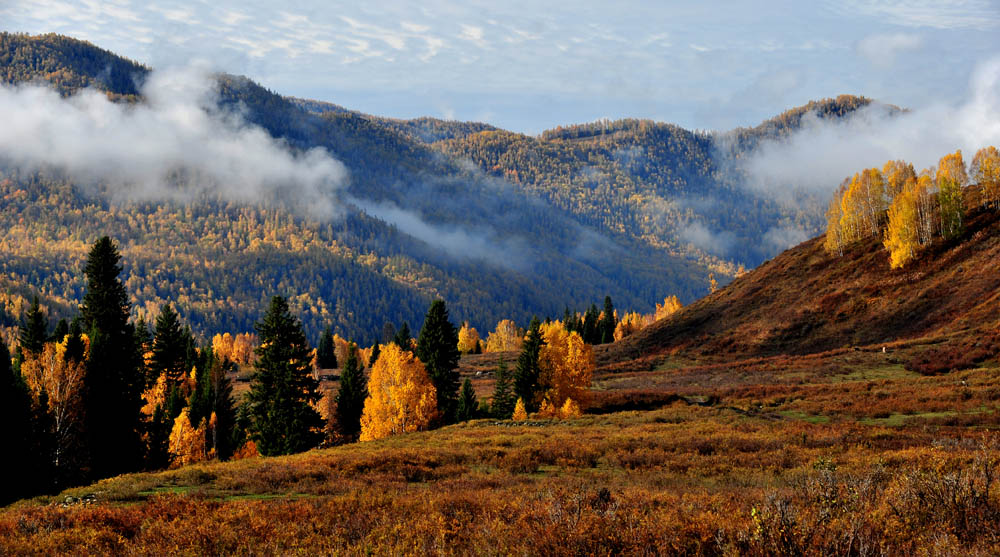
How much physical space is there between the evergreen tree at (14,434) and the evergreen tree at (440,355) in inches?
1359

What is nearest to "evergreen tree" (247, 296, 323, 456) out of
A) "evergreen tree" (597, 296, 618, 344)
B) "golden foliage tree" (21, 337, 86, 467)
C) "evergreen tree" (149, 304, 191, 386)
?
"golden foliage tree" (21, 337, 86, 467)

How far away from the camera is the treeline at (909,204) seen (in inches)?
3551

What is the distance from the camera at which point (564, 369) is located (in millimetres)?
57688

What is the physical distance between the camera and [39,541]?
11117mm

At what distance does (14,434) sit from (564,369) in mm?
42169

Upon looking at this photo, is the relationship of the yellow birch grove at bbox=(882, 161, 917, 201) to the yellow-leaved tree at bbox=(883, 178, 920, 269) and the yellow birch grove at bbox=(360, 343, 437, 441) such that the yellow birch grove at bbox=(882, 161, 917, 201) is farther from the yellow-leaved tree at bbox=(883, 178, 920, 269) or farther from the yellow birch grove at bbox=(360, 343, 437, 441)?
the yellow birch grove at bbox=(360, 343, 437, 441)

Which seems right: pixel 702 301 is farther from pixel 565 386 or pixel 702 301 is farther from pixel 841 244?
pixel 565 386

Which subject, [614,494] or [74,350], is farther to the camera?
[74,350]

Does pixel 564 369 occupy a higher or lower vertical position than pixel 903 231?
lower

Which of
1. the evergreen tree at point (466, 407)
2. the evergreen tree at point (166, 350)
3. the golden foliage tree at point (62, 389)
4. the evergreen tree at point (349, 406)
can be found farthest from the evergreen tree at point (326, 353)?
the golden foliage tree at point (62, 389)

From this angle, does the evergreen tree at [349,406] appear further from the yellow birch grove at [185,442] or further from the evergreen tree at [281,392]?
the evergreen tree at [281,392]

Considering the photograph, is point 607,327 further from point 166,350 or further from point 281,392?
point 281,392

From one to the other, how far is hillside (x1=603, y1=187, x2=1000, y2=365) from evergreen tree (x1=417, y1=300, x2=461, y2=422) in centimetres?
4828

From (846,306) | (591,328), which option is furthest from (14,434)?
(591,328)
